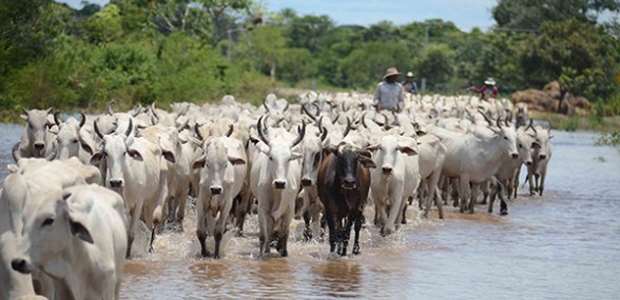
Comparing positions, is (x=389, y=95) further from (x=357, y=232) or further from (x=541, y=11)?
(x=541, y=11)

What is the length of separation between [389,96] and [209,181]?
30.7 feet

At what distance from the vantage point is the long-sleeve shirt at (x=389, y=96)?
917 inches

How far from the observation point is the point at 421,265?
589 inches

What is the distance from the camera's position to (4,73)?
31656 millimetres

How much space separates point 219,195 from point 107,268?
245 inches

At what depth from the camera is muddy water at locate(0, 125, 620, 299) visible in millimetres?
12891

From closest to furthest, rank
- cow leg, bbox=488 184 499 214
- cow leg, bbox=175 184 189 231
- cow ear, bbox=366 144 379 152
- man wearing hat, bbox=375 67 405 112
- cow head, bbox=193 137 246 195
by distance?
cow head, bbox=193 137 246 195 → cow ear, bbox=366 144 379 152 → cow leg, bbox=175 184 189 231 → cow leg, bbox=488 184 499 214 → man wearing hat, bbox=375 67 405 112

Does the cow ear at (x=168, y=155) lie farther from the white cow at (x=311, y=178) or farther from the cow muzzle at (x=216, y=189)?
the white cow at (x=311, y=178)

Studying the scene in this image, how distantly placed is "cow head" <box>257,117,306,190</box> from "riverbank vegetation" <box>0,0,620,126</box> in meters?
17.3

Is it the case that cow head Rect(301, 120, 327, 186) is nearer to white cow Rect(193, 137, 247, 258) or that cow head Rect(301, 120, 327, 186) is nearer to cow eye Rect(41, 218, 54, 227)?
white cow Rect(193, 137, 247, 258)

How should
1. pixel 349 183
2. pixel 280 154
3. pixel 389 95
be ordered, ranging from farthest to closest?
pixel 389 95
pixel 349 183
pixel 280 154

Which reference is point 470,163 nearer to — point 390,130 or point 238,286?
point 390,130

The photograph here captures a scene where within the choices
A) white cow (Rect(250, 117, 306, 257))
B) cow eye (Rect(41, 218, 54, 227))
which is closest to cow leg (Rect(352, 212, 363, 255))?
white cow (Rect(250, 117, 306, 257))

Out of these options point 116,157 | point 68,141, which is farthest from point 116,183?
point 68,141
